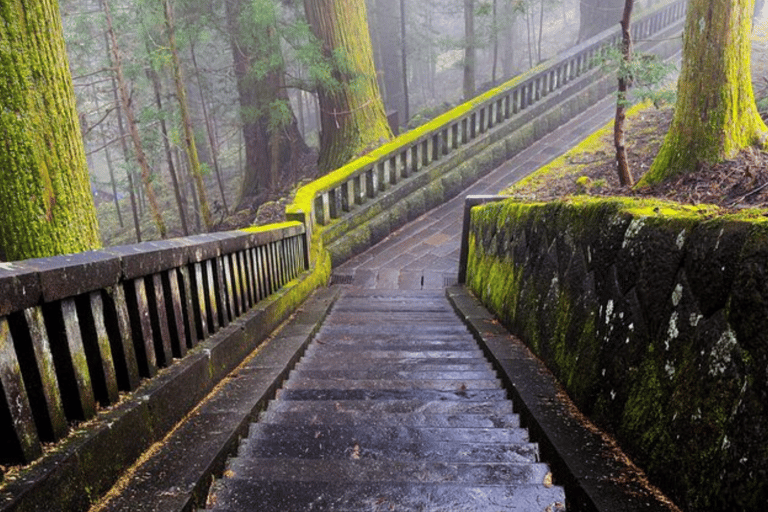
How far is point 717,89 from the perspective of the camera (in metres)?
4.82

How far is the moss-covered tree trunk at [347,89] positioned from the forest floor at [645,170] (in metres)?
4.00

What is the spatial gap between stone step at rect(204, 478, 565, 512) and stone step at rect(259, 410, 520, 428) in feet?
2.08

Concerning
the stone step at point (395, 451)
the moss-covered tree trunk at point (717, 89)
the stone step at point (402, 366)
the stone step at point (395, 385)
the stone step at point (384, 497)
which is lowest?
the stone step at point (402, 366)

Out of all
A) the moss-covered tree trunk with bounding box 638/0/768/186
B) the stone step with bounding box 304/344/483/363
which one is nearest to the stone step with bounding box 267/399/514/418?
the stone step with bounding box 304/344/483/363

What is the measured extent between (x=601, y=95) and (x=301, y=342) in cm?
1249

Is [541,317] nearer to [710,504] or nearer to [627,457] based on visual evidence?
[627,457]

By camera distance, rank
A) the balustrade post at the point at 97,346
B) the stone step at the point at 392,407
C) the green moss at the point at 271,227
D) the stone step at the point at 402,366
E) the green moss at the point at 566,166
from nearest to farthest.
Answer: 1. the balustrade post at the point at 97,346
2. the stone step at the point at 392,407
3. the stone step at the point at 402,366
4. the green moss at the point at 271,227
5. the green moss at the point at 566,166

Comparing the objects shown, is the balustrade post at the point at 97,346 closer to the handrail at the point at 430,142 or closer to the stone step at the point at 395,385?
the stone step at the point at 395,385

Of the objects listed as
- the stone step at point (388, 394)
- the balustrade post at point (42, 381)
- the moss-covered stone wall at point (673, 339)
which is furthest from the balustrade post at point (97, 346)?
the moss-covered stone wall at point (673, 339)

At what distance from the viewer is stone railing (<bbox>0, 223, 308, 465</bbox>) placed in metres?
1.54

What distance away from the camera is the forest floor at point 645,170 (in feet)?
12.4

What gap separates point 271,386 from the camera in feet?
10.3

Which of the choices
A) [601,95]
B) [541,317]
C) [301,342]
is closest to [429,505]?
[541,317]

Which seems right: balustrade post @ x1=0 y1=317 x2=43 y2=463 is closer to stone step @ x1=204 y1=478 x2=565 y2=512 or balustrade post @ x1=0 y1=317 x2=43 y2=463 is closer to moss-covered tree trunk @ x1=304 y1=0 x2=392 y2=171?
stone step @ x1=204 y1=478 x2=565 y2=512
